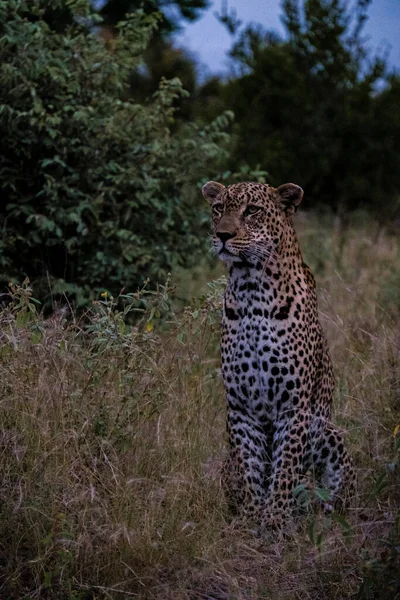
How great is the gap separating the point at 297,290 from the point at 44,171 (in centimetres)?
317

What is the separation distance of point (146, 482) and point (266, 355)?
3.03 ft

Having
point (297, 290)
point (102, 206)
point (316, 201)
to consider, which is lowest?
point (316, 201)

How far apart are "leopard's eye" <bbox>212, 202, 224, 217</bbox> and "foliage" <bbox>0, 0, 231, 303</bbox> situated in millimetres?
2184

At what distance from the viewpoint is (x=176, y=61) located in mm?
25328

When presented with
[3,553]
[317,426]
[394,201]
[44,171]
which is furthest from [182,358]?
[394,201]

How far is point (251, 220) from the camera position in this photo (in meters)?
5.97

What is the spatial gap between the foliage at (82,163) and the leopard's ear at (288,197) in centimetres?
244

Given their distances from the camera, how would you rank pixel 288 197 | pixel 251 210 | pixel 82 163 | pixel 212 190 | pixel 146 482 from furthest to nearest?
pixel 82 163 < pixel 212 190 < pixel 288 197 < pixel 251 210 < pixel 146 482

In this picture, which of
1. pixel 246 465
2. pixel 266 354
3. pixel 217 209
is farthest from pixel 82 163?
pixel 246 465

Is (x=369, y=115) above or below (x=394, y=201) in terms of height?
above

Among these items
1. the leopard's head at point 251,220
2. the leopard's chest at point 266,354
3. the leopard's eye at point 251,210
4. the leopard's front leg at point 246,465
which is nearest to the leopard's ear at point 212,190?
the leopard's head at point 251,220

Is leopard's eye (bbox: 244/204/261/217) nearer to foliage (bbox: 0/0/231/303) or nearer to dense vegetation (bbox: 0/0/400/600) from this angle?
dense vegetation (bbox: 0/0/400/600)

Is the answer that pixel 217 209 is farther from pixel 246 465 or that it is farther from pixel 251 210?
pixel 246 465

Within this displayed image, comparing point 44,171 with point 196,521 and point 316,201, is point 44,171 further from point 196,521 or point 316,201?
point 316,201
